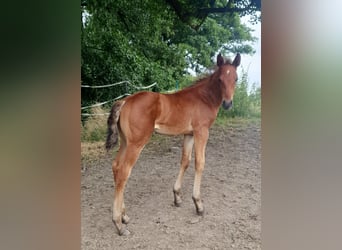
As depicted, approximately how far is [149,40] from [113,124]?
0.40 m

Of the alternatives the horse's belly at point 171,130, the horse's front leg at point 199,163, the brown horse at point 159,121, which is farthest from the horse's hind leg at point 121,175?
the horse's front leg at point 199,163

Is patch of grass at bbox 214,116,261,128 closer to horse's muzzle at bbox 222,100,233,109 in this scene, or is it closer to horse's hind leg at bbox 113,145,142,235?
horse's muzzle at bbox 222,100,233,109

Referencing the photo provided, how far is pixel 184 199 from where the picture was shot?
1694 millimetres

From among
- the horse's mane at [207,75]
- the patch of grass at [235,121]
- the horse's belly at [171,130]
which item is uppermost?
the horse's mane at [207,75]

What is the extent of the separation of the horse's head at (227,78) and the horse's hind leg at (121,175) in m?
0.43

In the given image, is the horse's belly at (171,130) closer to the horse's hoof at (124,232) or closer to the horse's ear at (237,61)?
the horse's ear at (237,61)

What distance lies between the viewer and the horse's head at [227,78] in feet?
5.43

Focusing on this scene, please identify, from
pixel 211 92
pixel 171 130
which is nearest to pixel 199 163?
pixel 171 130

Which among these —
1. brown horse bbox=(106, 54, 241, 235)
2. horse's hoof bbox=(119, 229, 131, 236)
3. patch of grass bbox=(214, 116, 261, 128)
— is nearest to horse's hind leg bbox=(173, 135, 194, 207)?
brown horse bbox=(106, 54, 241, 235)

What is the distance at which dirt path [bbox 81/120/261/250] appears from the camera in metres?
1.62

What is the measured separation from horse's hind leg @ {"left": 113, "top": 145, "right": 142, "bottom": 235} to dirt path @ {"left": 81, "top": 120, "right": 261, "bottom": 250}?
2 centimetres

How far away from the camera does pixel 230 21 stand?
1.63 m
